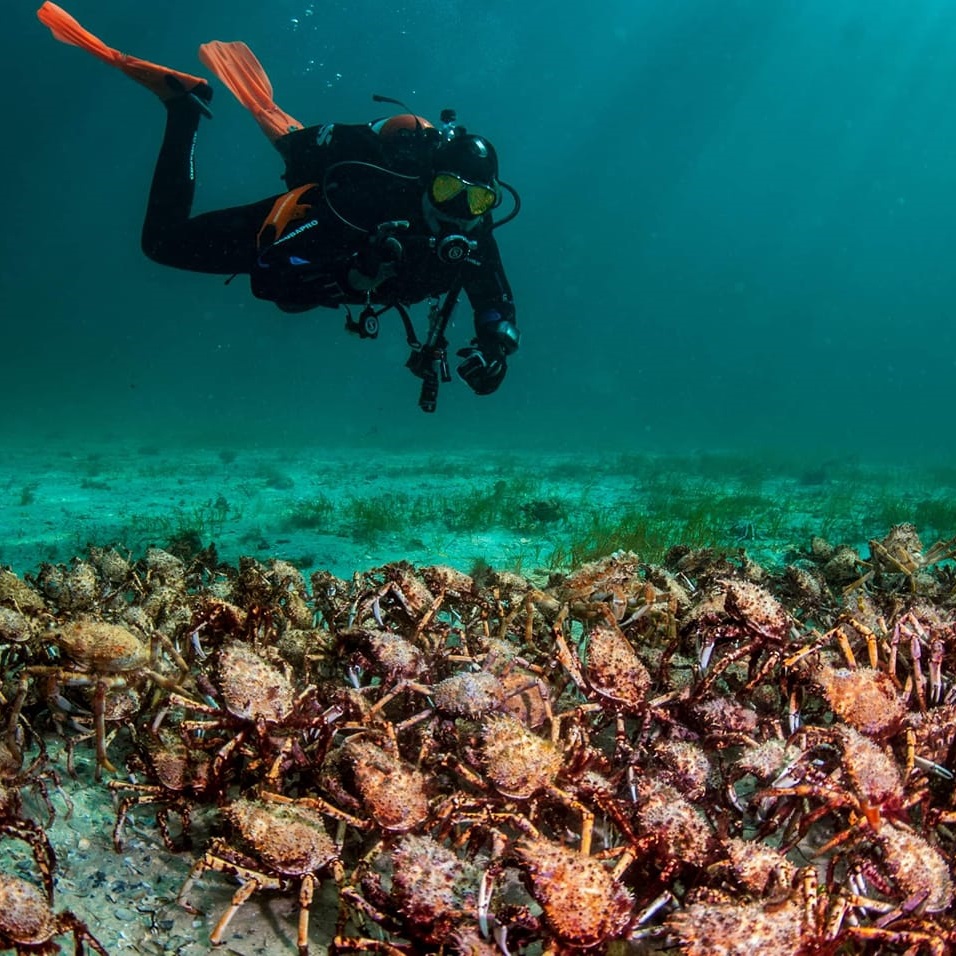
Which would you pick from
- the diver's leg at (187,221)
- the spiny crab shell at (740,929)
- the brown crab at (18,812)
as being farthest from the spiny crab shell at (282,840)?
the diver's leg at (187,221)

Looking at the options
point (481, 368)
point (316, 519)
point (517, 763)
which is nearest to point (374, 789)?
point (517, 763)

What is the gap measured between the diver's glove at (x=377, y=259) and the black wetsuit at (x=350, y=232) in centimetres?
3

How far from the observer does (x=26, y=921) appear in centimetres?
117

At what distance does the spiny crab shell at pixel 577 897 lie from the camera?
1095 mm

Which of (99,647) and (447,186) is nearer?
(99,647)

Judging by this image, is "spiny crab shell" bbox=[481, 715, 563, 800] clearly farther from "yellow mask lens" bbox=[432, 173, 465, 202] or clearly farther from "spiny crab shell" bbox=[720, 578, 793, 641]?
"yellow mask lens" bbox=[432, 173, 465, 202]

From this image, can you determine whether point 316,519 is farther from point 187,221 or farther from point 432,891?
point 432,891

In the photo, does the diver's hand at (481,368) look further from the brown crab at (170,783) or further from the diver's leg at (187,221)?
the brown crab at (170,783)

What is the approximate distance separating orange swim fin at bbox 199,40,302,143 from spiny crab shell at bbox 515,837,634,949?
9.76 m

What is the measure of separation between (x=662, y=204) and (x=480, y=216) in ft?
503

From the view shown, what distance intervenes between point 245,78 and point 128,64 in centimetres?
164

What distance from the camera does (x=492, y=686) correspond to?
1766 millimetres

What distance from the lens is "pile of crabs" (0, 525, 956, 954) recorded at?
1.18 m

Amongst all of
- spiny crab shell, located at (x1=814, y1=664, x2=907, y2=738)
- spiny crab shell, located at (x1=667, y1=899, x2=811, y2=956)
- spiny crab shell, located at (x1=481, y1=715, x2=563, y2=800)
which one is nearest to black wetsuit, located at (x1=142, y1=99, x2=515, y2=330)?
spiny crab shell, located at (x1=814, y1=664, x2=907, y2=738)
